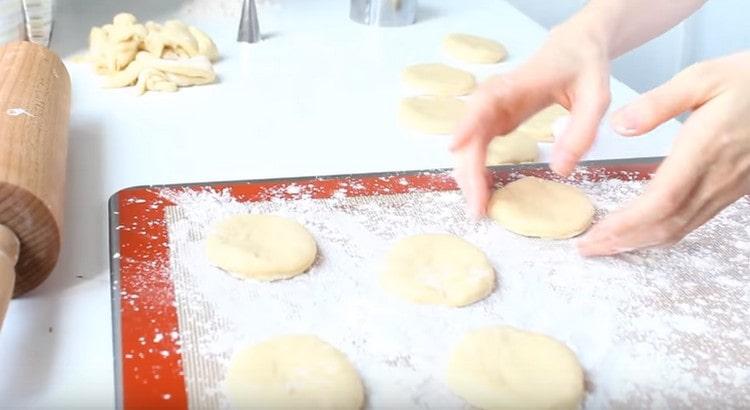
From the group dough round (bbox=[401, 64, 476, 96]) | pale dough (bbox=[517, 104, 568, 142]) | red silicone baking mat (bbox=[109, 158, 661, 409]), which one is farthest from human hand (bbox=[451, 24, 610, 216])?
dough round (bbox=[401, 64, 476, 96])

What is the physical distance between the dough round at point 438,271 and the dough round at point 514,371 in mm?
62

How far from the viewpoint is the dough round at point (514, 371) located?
744mm

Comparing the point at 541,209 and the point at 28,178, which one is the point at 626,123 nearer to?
the point at 541,209

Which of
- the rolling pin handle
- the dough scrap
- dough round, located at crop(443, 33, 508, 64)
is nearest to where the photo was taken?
the rolling pin handle

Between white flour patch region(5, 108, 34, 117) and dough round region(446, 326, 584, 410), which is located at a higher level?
white flour patch region(5, 108, 34, 117)

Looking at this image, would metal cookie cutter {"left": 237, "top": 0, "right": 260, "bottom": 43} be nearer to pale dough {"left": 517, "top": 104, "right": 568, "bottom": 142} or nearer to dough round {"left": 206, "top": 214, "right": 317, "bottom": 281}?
pale dough {"left": 517, "top": 104, "right": 568, "bottom": 142}

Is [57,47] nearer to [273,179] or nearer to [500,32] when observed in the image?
[273,179]

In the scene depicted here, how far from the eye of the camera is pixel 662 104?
82 centimetres

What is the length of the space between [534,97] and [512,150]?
9.4 inches

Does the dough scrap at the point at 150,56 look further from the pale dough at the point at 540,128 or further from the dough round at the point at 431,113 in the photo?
the pale dough at the point at 540,128

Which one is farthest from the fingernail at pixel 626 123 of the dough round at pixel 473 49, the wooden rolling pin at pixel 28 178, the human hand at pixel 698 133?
the dough round at pixel 473 49

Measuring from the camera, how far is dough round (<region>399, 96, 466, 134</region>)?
4.12ft

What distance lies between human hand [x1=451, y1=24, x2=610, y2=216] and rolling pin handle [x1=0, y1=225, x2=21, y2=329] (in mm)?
463

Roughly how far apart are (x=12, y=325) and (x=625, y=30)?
79 centimetres
